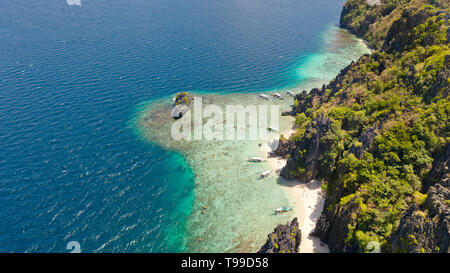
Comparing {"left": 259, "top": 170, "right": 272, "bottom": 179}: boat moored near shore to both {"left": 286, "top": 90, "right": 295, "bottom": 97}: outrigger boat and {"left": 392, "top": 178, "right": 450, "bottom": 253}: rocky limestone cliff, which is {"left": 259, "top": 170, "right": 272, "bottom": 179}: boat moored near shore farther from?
{"left": 286, "top": 90, "right": 295, "bottom": 97}: outrigger boat

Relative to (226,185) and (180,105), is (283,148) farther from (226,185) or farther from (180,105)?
(180,105)

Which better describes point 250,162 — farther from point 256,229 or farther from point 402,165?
point 402,165

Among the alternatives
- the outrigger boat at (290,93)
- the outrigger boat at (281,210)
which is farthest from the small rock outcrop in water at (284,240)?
the outrigger boat at (290,93)

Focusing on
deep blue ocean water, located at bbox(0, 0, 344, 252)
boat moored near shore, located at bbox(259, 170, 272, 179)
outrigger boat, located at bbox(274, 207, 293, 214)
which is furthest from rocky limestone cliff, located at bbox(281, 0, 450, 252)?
deep blue ocean water, located at bbox(0, 0, 344, 252)

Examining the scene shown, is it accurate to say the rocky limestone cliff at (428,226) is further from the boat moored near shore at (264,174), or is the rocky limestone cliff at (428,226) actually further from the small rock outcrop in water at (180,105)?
the small rock outcrop in water at (180,105)
